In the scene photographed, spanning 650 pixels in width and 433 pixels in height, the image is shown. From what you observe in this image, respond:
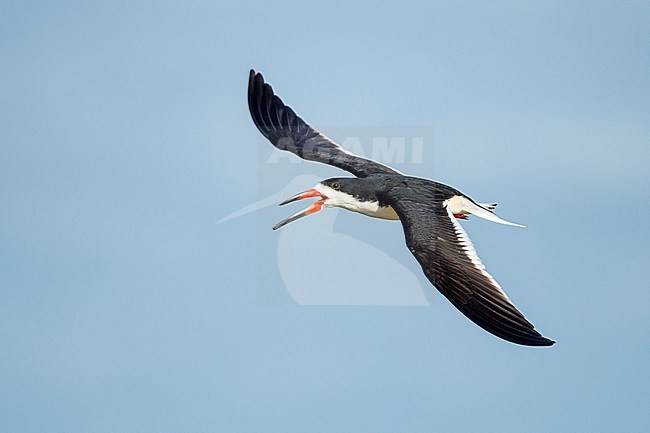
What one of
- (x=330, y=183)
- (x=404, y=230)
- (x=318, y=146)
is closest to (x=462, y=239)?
(x=404, y=230)

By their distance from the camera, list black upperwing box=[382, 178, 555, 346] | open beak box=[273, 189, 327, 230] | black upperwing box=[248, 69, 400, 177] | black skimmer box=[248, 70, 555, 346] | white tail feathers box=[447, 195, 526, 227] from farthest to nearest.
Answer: black upperwing box=[248, 69, 400, 177]
open beak box=[273, 189, 327, 230]
white tail feathers box=[447, 195, 526, 227]
black skimmer box=[248, 70, 555, 346]
black upperwing box=[382, 178, 555, 346]

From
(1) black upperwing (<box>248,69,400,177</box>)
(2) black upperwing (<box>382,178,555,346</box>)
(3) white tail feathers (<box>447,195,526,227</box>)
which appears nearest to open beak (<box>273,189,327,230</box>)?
(1) black upperwing (<box>248,69,400,177</box>)

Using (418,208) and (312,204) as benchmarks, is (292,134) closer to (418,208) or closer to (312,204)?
(312,204)

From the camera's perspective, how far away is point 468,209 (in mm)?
19734

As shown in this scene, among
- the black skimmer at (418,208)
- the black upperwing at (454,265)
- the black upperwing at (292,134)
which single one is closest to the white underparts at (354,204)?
the black skimmer at (418,208)

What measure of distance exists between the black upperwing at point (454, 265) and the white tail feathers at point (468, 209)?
0.88ft

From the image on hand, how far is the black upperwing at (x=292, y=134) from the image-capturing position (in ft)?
71.2

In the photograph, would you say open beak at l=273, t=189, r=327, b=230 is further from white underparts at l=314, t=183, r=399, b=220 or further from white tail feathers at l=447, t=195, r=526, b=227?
white tail feathers at l=447, t=195, r=526, b=227

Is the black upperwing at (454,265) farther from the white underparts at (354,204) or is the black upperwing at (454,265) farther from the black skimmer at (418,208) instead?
the white underparts at (354,204)

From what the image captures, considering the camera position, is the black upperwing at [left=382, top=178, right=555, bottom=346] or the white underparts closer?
the black upperwing at [left=382, top=178, right=555, bottom=346]

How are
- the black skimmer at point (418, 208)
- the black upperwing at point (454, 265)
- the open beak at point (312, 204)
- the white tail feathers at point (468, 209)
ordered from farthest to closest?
1. the open beak at point (312, 204)
2. the white tail feathers at point (468, 209)
3. the black skimmer at point (418, 208)
4. the black upperwing at point (454, 265)

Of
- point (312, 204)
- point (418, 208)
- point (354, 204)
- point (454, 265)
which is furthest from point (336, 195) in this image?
point (454, 265)

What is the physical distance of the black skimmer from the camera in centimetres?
1598

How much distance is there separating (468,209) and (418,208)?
167cm
